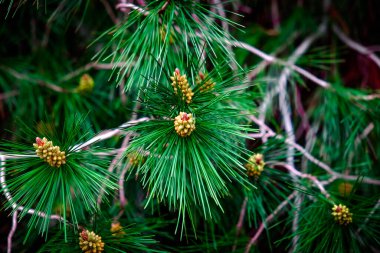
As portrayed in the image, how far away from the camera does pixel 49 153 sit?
2.10 feet

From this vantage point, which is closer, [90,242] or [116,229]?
[90,242]

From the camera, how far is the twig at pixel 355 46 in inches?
48.2

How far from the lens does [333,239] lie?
735mm

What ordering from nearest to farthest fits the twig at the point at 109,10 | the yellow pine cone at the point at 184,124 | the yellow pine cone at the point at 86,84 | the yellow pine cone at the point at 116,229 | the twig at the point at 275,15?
the yellow pine cone at the point at 184,124, the yellow pine cone at the point at 116,229, the yellow pine cone at the point at 86,84, the twig at the point at 109,10, the twig at the point at 275,15

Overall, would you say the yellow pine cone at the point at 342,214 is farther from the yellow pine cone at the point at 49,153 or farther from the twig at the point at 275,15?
the twig at the point at 275,15

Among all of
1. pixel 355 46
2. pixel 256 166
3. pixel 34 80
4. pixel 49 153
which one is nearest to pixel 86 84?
pixel 34 80

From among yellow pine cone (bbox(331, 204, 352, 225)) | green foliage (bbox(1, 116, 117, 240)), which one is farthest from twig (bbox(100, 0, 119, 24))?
yellow pine cone (bbox(331, 204, 352, 225))

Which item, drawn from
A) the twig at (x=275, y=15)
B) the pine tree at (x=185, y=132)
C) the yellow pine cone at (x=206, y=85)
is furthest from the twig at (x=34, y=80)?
the twig at (x=275, y=15)

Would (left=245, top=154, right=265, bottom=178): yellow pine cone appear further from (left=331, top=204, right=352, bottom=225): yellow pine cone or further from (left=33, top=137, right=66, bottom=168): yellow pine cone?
(left=33, top=137, right=66, bottom=168): yellow pine cone


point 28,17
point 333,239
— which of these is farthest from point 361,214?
point 28,17

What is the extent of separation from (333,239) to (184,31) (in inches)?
20.1

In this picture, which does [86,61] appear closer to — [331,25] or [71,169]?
[71,169]

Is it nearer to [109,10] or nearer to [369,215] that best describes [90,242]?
[369,215]

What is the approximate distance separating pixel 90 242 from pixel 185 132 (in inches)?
10.8
